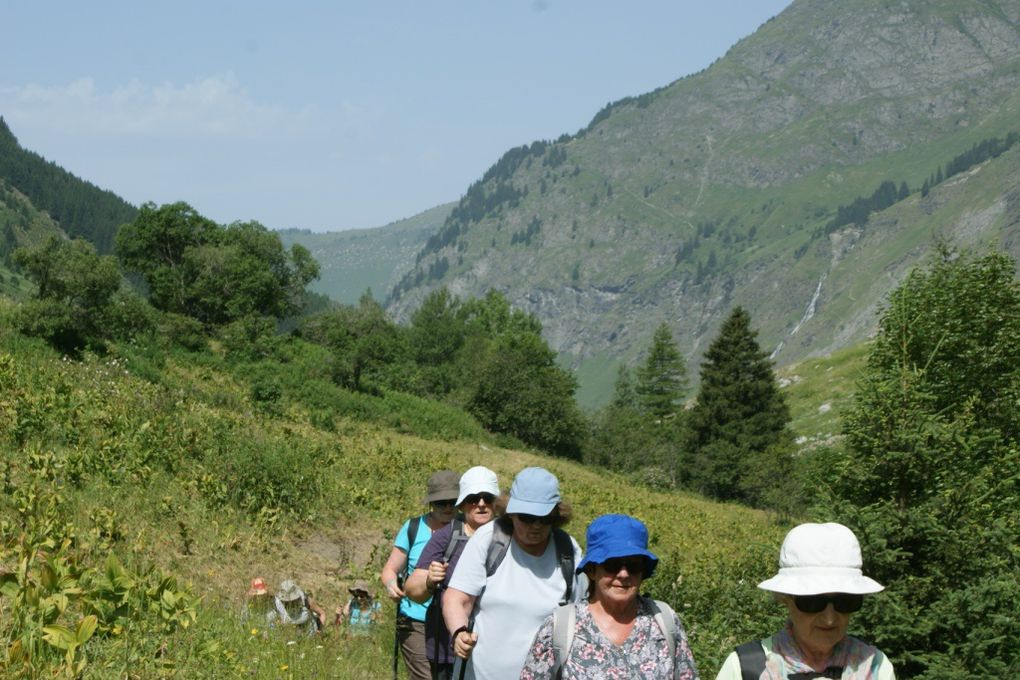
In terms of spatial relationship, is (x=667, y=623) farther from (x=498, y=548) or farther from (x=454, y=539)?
(x=454, y=539)

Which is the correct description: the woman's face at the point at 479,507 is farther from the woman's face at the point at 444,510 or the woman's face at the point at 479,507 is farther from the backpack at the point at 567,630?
the backpack at the point at 567,630

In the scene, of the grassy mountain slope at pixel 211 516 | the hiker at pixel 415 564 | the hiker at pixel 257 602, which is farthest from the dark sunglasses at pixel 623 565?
the hiker at pixel 257 602

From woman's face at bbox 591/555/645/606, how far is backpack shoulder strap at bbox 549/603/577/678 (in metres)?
0.19

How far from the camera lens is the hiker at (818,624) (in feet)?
10.0

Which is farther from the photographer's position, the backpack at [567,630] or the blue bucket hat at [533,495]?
the blue bucket hat at [533,495]

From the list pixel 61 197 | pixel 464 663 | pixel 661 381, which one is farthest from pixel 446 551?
pixel 61 197

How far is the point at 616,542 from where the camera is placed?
3721 millimetres

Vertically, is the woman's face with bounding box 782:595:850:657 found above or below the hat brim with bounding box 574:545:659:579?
below

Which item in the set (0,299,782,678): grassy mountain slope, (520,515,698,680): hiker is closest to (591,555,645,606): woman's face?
(520,515,698,680): hiker

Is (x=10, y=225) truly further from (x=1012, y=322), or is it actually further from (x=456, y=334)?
(x=1012, y=322)

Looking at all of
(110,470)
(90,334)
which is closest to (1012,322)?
(110,470)

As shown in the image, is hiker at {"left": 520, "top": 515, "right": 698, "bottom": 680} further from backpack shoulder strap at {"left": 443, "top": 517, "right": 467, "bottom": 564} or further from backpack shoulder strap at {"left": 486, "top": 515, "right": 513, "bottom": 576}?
backpack shoulder strap at {"left": 443, "top": 517, "right": 467, "bottom": 564}

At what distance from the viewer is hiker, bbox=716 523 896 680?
10.0 feet

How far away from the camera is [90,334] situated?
86.0 ft
